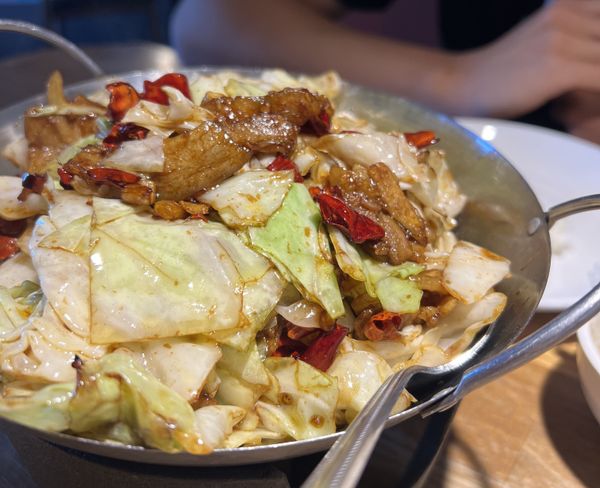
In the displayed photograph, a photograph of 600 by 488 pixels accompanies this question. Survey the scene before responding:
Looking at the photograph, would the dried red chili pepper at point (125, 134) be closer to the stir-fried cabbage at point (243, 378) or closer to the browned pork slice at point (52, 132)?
the browned pork slice at point (52, 132)

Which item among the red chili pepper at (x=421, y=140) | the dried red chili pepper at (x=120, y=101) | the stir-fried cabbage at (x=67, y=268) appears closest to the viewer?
the stir-fried cabbage at (x=67, y=268)

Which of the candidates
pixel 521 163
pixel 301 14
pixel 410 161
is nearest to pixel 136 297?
pixel 410 161

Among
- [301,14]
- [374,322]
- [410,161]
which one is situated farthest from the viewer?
[301,14]

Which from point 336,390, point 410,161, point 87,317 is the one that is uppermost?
point 410,161

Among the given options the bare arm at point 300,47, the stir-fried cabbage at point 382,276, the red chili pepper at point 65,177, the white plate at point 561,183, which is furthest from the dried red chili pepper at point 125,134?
the bare arm at point 300,47

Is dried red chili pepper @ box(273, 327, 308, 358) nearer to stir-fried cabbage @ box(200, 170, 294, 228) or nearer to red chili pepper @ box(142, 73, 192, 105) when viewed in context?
stir-fried cabbage @ box(200, 170, 294, 228)

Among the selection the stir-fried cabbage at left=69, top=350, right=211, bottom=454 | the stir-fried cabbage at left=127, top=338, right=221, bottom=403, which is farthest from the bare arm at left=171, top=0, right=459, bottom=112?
the stir-fried cabbage at left=69, top=350, right=211, bottom=454

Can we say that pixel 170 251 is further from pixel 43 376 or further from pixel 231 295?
pixel 43 376
